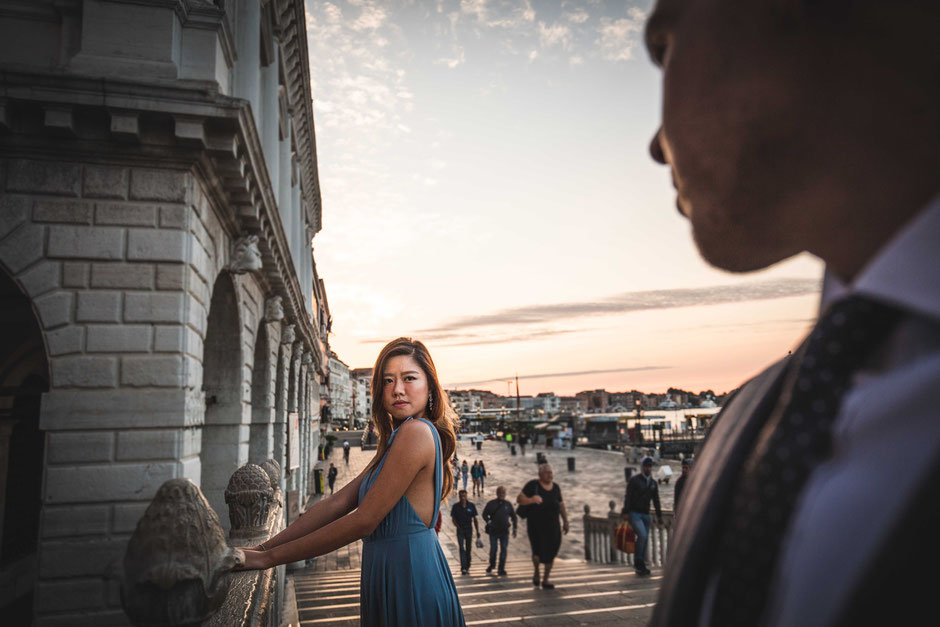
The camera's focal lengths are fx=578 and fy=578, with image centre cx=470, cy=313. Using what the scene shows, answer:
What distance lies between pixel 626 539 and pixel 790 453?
36.9ft

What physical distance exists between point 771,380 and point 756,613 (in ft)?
1.50

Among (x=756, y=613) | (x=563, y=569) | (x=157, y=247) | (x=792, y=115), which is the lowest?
(x=563, y=569)

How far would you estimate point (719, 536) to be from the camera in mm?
808

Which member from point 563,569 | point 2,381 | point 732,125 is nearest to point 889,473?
point 732,125

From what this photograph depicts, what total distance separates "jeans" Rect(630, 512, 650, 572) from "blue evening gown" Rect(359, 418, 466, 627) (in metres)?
8.77

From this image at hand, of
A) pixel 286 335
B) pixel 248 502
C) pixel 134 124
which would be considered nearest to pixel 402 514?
pixel 248 502

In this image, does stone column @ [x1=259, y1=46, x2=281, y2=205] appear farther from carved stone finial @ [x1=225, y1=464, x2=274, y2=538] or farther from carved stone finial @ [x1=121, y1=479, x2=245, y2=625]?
carved stone finial @ [x1=121, y1=479, x2=245, y2=625]

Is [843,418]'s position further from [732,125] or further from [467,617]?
[467,617]

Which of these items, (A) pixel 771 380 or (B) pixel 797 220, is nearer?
(B) pixel 797 220

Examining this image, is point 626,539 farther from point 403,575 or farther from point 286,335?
point 286,335

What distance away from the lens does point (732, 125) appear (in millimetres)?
847

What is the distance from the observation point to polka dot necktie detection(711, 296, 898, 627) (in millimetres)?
675

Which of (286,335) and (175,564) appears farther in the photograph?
(286,335)

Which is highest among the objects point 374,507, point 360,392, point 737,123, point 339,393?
point 360,392
